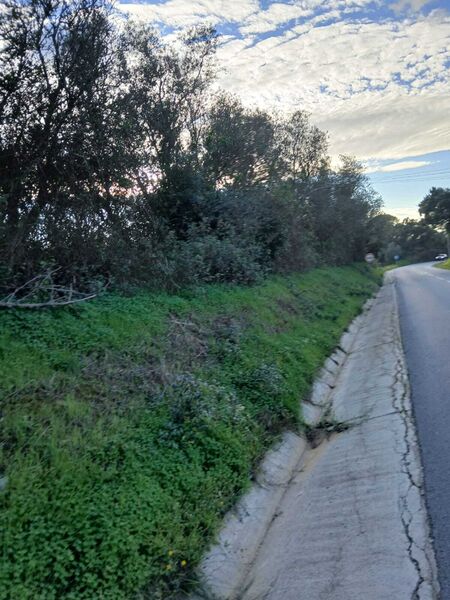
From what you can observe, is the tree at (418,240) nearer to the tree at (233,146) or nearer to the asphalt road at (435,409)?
the tree at (233,146)

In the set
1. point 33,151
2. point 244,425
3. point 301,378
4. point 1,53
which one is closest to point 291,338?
point 301,378

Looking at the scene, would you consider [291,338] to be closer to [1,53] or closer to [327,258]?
[1,53]

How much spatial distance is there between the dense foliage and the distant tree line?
24 mm

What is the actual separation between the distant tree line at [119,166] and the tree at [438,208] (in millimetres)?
68410

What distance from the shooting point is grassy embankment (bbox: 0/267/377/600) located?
3.16m

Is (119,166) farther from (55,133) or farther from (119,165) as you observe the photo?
(55,133)

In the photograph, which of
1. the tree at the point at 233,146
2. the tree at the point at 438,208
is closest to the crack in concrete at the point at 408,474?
the tree at the point at 233,146

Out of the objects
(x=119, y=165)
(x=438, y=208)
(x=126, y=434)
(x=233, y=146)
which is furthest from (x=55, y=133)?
(x=438, y=208)

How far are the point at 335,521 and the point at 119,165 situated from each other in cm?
772

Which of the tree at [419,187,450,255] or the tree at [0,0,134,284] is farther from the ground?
the tree at [419,187,450,255]

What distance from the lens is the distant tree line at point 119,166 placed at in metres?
7.67

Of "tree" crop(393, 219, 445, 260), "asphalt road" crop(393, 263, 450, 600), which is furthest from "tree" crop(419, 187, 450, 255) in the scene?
"asphalt road" crop(393, 263, 450, 600)

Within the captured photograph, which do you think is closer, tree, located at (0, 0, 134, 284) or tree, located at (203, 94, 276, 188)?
tree, located at (0, 0, 134, 284)

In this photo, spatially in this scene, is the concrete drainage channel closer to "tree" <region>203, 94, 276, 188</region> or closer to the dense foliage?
the dense foliage
